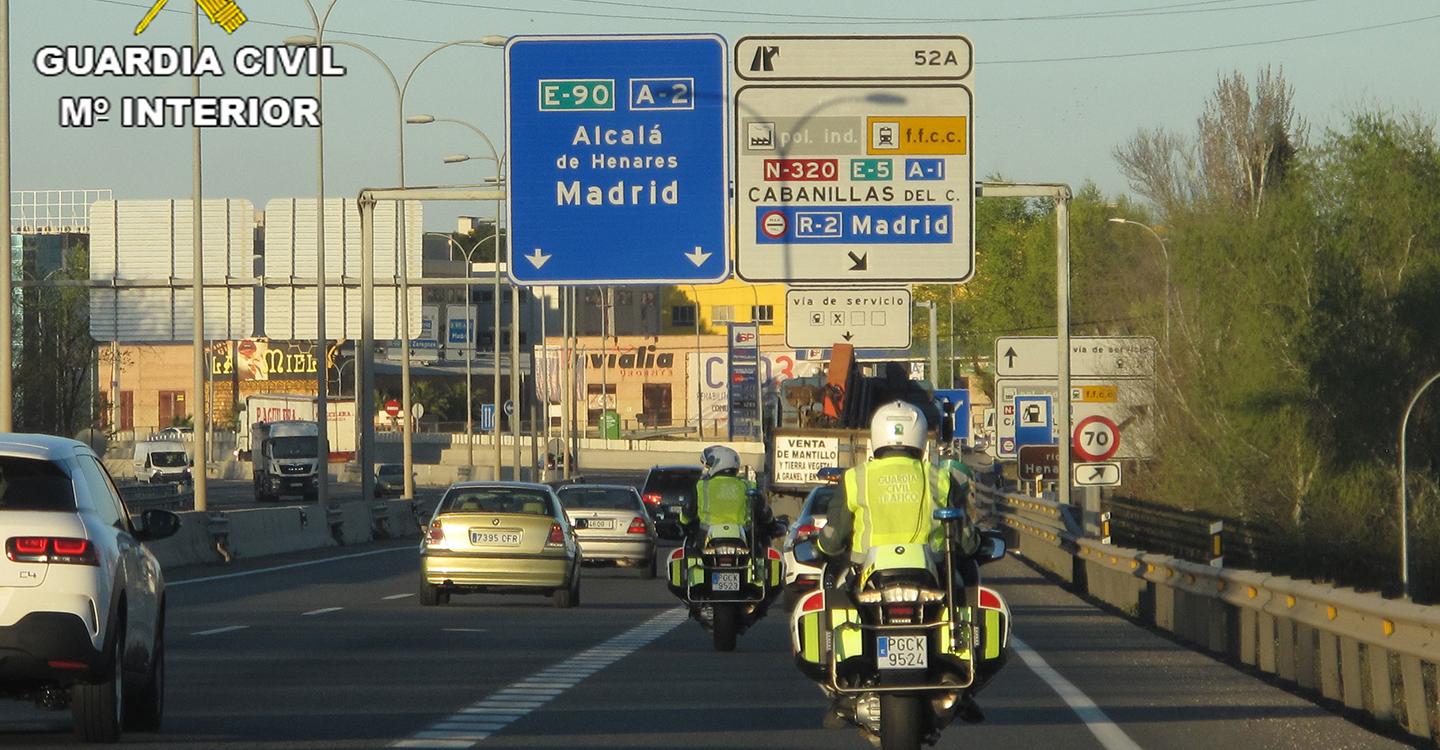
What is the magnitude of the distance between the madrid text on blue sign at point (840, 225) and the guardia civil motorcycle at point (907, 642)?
38.4 feet

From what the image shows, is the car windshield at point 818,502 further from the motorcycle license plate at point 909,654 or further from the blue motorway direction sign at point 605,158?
the motorcycle license plate at point 909,654

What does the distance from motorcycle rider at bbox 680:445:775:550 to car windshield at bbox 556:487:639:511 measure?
1218cm

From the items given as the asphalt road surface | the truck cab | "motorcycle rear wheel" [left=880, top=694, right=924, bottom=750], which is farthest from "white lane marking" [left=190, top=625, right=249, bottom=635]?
the truck cab

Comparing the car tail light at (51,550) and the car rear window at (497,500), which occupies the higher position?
the car tail light at (51,550)

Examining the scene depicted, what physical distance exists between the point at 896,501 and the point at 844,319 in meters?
22.9

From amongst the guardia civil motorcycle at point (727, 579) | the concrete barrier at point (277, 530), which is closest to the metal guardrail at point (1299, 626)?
the guardia civil motorcycle at point (727, 579)

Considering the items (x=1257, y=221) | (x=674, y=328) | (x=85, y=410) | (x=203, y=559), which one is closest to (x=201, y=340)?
(x=203, y=559)

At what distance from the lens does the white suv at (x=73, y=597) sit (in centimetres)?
929

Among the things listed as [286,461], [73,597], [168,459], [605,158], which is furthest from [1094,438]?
[168,459]

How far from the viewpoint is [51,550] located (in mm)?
9383

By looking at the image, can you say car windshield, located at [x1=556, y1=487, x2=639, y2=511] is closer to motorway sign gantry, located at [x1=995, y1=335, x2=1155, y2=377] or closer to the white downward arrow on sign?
motorway sign gantry, located at [x1=995, y1=335, x2=1155, y2=377]

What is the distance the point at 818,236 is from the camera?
20547 millimetres

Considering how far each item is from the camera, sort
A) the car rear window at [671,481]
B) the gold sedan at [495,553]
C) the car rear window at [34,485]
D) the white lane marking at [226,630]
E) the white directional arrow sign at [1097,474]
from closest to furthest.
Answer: the car rear window at [34,485] → the white lane marking at [226,630] → the gold sedan at [495,553] → the white directional arrow sign at [1097,474] → the car rear window at [671,481]

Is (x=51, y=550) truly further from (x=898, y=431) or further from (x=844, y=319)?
(x=844, y=319)
